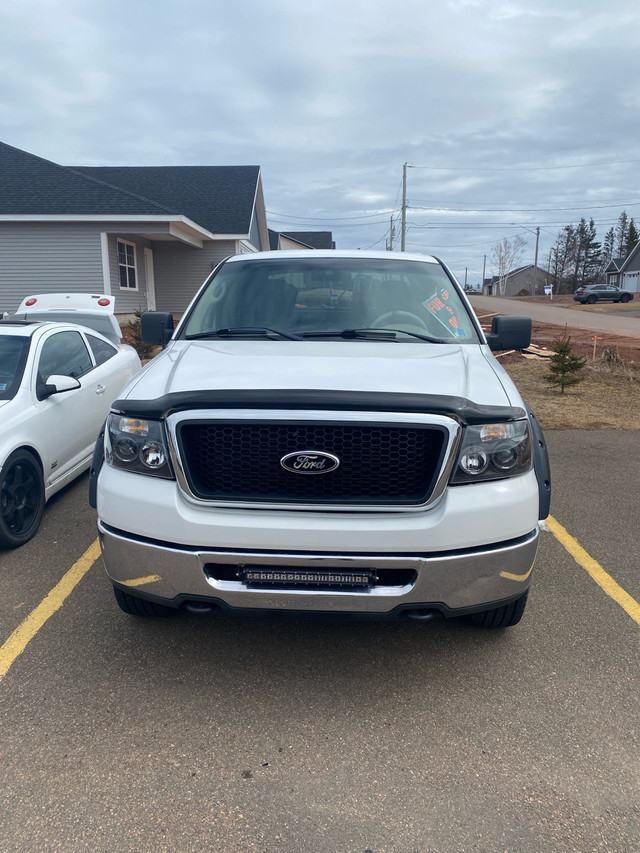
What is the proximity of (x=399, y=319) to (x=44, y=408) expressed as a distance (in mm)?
2758

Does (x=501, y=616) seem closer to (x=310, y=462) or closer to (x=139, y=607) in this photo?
(x=310, y=462)


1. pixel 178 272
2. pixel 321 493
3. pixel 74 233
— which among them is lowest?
pixel 321 493

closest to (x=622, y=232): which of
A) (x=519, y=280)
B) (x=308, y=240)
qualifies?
(x=519, y=280)

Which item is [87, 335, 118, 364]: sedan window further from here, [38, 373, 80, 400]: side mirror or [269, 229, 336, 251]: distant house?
[269, 229, 336, 251]: distant house

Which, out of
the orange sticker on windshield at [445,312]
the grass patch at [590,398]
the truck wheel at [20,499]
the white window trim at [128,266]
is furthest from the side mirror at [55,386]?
the white window trim at [128,266]

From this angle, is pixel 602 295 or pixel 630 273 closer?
pixel 602 295

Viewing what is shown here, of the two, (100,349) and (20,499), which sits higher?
(100,349)

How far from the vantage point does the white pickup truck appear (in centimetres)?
247

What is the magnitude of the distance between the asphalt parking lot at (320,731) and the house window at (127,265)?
58.3 ft

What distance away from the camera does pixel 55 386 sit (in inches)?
187

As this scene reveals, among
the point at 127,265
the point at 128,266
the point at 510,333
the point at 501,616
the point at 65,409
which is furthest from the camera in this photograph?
the point at 128,266

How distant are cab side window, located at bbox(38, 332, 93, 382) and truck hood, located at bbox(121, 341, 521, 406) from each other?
210 centimetres

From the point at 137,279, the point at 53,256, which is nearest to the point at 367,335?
the point at 53,256

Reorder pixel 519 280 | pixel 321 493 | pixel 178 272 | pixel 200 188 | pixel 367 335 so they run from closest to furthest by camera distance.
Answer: pixel 321 493, pixel 367 335, pixel 178 272, pixel 200 188, pixel 519 280
